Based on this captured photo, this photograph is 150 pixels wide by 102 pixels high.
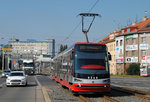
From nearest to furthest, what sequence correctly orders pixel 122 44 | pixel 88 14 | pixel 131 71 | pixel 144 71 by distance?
pixel 88 14 → pixel 144 71 → pixel 131 71 → pixel 122 44

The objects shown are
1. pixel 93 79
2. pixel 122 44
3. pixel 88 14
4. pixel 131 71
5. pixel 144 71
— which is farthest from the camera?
pixel 122 44

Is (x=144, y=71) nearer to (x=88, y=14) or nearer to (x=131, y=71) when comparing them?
(x=131, y=71)

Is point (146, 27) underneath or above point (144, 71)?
above

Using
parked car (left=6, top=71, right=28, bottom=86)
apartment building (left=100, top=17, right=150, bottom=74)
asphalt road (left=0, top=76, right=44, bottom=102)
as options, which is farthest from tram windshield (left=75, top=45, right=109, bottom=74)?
apartment building (left=100, top=17, right=150, bottom=74)

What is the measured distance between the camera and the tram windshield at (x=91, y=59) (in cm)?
1714

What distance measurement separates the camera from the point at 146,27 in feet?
213

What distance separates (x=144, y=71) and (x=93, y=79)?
4369 centimetres

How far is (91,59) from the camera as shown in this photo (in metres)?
17.4

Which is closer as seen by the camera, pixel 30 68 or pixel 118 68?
pixel 30 68

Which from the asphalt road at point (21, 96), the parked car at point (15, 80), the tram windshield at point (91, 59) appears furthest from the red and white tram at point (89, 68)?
the parked car at point (15, 80)

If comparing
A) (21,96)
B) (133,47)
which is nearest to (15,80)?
(21,96)

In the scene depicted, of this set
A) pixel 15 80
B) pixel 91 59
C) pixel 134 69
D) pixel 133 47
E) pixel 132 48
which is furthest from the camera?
pixel 132 48

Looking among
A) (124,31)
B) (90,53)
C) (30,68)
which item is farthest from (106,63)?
(124,31)

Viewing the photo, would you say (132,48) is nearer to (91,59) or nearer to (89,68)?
(91,59)
